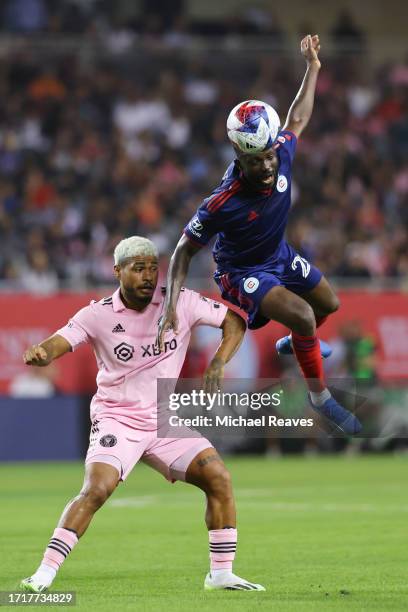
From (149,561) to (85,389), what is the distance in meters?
12.7

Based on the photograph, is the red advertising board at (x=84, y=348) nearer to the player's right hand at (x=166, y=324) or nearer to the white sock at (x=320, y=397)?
the white sock at (x=320, y=397)

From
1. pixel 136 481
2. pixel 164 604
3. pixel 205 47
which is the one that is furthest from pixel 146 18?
pixel 164 604

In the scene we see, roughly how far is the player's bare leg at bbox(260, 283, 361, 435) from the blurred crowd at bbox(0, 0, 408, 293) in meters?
12.2

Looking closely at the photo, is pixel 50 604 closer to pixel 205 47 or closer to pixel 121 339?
pixel 121 339

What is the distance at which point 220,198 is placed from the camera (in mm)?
10375

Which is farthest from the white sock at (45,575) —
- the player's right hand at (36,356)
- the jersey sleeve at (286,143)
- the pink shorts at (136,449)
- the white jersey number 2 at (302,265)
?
the jersey sleeve at (286,143)

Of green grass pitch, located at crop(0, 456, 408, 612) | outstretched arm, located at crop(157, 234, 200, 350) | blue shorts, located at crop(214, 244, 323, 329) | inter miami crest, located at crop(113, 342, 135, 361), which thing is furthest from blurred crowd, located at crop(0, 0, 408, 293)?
inter miami crest, located at crop(113, 342, 135, 361)

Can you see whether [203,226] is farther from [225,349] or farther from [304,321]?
[225,349]

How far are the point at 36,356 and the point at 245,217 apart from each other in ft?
7.16

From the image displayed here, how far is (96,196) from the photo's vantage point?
25.3 m

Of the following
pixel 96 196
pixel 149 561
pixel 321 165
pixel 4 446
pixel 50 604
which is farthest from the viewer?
pixel 321 165

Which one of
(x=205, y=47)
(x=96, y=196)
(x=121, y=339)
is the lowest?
(x=121, y=339)

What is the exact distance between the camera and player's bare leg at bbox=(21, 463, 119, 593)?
916 cm

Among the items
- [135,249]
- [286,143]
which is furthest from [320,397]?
[135,249]
